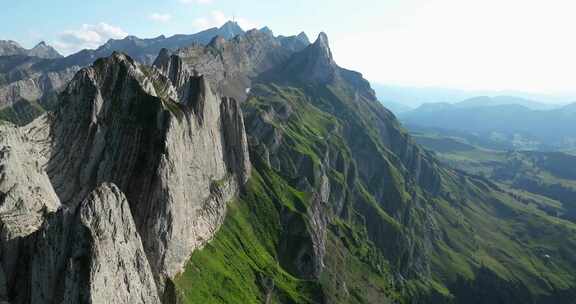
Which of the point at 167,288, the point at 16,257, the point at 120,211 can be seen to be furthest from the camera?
the point at 167,288

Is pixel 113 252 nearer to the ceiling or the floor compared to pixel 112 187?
nearer to the floor

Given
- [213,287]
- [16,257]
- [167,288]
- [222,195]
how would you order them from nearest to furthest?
[16,257] → [167,288] → [213,287] → [222,195]

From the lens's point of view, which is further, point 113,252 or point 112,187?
point 112,187

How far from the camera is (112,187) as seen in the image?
89.1 m

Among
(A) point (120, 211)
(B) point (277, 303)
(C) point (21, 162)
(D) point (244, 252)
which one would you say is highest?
(C) point (21, 162)

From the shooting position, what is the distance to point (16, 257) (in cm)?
8300

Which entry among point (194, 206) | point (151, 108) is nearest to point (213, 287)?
point (194, 206)

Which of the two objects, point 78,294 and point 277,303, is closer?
point 78,294

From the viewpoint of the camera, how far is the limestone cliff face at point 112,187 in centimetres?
8006

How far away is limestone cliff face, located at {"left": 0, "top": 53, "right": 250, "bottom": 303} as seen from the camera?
80062 mm

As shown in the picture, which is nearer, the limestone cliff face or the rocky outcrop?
the rocky outcrop

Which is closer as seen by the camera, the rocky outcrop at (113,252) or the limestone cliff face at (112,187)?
the rocky outcrop at (113,252)

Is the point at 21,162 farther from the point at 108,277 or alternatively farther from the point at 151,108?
the point at 151,108

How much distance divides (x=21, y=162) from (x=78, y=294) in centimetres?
3233
